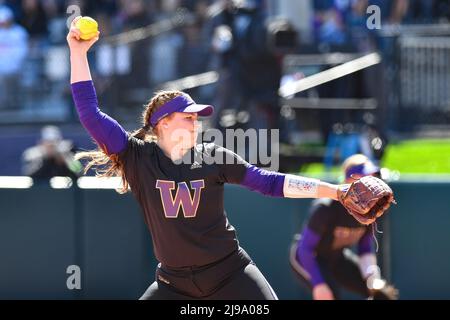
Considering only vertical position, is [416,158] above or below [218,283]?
above

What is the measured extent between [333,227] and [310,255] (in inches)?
12.1

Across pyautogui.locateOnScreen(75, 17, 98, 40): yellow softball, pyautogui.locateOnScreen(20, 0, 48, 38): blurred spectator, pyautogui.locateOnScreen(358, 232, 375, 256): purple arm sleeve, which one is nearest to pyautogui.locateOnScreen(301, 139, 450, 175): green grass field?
pyautogui.locateOnScreen(358, 232, 375, 256): purple arm sleeve

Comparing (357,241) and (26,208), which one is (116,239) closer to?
(26,208)

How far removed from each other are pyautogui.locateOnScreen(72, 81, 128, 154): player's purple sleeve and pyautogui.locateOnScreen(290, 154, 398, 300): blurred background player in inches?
89.3

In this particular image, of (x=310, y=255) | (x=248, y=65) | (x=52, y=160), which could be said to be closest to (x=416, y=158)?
(x=248, y=65)

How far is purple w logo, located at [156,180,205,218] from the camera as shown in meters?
5.34

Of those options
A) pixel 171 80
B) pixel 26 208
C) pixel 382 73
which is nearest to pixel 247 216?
pixel 26 208

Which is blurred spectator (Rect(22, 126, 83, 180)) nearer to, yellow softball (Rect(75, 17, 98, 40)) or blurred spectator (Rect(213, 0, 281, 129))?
blurred spectator (Rect(213, 0, 281, 129))

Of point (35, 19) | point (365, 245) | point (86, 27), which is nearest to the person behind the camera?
point (86, 27)

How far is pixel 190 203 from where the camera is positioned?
210 inches

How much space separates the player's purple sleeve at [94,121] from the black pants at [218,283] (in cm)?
76

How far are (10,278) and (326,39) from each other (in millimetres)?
5902

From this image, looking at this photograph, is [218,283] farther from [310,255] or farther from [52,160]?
[52,160]
